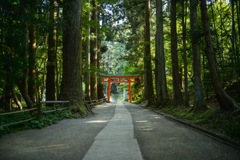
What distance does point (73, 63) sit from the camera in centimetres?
1516

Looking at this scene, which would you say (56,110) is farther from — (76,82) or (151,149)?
(151,149)

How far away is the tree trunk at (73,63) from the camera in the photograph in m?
14.8

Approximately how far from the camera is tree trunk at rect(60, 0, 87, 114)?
14.8 metres

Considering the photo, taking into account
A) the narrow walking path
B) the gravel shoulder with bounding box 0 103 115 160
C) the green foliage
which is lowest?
the narrow walking path

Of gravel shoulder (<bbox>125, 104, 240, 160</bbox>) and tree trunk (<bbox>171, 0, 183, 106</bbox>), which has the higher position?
tree trunk (<bbox>171, 0, 183, 106</bbox>)

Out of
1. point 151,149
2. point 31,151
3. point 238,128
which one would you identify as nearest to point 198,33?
point 238,128

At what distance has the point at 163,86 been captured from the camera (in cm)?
2039

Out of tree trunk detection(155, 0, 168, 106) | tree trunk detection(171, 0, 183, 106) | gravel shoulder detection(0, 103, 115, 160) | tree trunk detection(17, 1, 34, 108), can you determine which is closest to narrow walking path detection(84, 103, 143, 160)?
gravel shoulder detection(0, 103, 115, 160)

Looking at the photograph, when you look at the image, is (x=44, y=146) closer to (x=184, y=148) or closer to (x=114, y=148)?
(x=114, y=148)

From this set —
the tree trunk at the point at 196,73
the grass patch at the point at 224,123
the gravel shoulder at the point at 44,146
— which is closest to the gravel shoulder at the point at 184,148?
the grass patch at the point at 224,123

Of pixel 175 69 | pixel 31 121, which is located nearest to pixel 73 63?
pixel 31 121

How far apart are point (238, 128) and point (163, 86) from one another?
13.9 metres

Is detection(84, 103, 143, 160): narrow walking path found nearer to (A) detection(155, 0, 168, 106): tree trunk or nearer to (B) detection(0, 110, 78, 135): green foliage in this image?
(B) detection(0, 110, 78, 135): green foliage

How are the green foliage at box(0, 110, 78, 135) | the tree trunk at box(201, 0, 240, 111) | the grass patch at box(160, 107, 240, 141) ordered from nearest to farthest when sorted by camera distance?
the grass patch at box(160, 107, 240, 141) < the green foliage at box(0, 110, 78, 135) < the tree trunk at box(201, 0, 240, 111)
